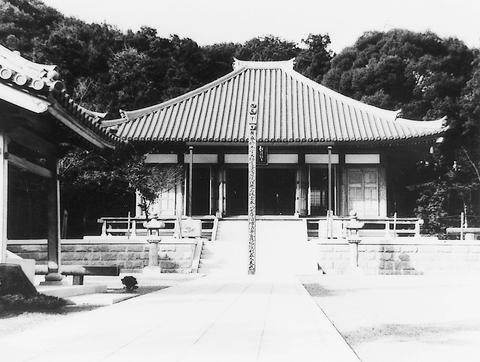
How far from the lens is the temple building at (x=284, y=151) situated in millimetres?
26984

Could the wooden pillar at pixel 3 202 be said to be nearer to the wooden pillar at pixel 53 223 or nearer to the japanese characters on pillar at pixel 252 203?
the wooden pillar at pixel 53 223

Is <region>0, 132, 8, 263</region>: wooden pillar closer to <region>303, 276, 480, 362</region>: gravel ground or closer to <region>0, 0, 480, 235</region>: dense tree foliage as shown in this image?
<region>303, 276, 480, 362</region>: gravel ground

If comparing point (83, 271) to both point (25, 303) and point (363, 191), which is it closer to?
point (25, 303)

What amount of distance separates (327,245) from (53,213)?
1070 cm

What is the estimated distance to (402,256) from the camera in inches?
814

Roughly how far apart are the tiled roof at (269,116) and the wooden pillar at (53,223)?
13.0 m

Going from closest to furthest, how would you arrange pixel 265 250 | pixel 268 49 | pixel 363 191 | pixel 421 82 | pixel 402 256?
1. pixel 402 256
2. pixel 265 250
3. pixel 363 191
4. pixel 421 82
5. pixel 268 49

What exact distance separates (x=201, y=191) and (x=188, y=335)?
2266 centimetres

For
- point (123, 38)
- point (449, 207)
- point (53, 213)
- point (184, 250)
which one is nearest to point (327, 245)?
point (184, 250)

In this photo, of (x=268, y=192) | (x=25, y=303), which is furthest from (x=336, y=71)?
(x=25, y=303)

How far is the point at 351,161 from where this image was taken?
27.8 m

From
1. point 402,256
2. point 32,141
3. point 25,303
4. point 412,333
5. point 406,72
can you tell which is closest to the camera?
point 412,333

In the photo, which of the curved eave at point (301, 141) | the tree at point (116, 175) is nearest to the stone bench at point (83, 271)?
the tree at point (116, 175)

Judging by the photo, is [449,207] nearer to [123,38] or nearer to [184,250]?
[184,250]
